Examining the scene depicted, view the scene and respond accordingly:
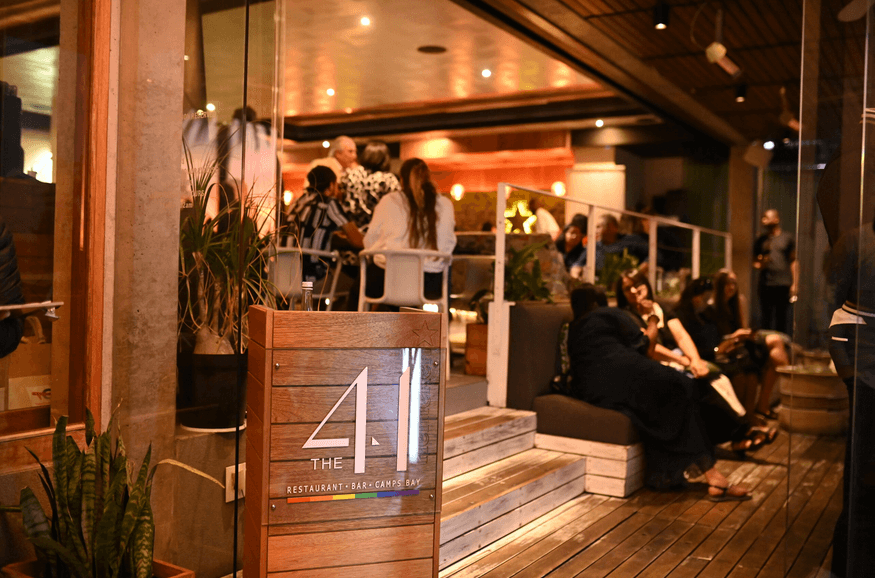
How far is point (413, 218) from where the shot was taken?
A: 409 cm

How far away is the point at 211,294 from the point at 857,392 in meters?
2.14

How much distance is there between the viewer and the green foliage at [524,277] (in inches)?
179

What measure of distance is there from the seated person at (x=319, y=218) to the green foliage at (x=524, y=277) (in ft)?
3.10

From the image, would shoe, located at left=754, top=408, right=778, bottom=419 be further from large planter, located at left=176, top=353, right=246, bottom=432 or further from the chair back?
large planter, located at left=176, top=353, right=246, bottom=432

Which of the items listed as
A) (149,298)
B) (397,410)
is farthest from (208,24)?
(397,410)

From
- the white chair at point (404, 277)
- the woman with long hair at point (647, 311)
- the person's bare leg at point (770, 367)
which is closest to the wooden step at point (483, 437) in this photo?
the white chair at point (404, 277)

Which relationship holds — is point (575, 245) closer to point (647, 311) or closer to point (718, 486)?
point (647, 311)

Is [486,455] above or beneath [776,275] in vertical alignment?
beneath

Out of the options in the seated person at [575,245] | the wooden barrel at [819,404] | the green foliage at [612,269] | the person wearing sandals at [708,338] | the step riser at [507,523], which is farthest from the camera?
the green foliage at [612,269]

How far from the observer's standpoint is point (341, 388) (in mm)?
1747

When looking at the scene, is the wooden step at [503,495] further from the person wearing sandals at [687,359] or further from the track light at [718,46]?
the track light at [718,46]

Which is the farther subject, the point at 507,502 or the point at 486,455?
the point at 486,455

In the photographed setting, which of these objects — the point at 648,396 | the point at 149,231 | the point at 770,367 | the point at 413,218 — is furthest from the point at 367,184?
the point at 770,367

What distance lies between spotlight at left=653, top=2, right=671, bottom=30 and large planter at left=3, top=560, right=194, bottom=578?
4.43 metres
